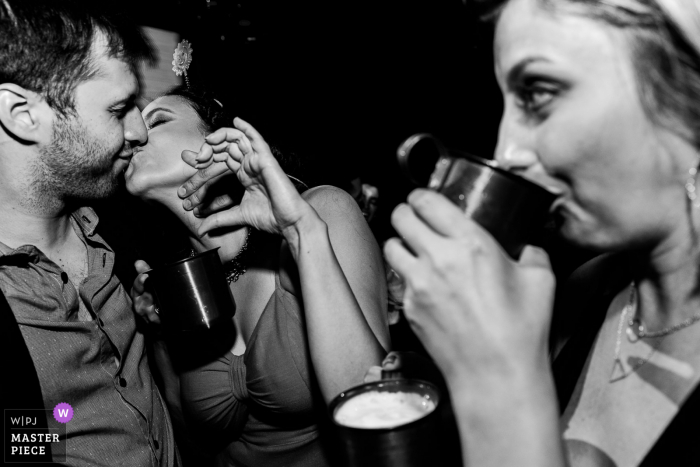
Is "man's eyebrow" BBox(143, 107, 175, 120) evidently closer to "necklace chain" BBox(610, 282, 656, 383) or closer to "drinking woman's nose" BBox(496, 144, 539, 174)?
"drinking woman's nose" BBox(496, 144, 539, 174)

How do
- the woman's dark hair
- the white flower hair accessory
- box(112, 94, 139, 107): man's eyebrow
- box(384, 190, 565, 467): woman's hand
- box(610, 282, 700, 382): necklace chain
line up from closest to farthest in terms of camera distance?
box(384, 190, 565, 467): woman's hand, box(610, 282, 700, 382): necklace chain, box(112, 94, 139, 107): man's eyebrow, the woman's dark hair, the white flower hair accessory

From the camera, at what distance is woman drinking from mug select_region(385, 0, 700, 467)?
2.60 feet

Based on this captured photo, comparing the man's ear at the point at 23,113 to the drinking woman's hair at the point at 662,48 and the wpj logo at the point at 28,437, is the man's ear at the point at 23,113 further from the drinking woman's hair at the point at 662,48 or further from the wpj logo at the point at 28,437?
the drinking woman's hair at the point at 662,48

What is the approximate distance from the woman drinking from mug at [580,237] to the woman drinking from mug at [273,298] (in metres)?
0.66

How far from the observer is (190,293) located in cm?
176

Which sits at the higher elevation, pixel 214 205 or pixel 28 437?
pixel 214 205

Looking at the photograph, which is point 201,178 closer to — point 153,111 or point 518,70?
point 153,111

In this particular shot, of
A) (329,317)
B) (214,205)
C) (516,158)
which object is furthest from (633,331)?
(214,205)

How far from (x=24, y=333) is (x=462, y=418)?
158cm

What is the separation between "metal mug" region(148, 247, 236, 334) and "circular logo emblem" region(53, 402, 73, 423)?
436mm

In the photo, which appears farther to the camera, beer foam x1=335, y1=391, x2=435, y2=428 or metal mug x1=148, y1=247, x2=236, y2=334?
metal mug x1=148, y1=247, x2=236, y2=334

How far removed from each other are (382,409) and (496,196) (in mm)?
508

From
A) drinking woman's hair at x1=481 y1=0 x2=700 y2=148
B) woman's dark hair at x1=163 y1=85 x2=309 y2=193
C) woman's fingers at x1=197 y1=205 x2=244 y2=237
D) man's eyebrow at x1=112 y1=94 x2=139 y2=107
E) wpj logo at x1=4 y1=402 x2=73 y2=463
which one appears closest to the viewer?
drinking woman's hair at x1=481 y1=0 x2=700 y2=148

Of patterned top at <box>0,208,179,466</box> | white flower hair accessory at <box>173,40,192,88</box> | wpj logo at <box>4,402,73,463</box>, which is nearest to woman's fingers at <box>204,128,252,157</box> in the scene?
patterned top at <box>0,208,179,466</box>
